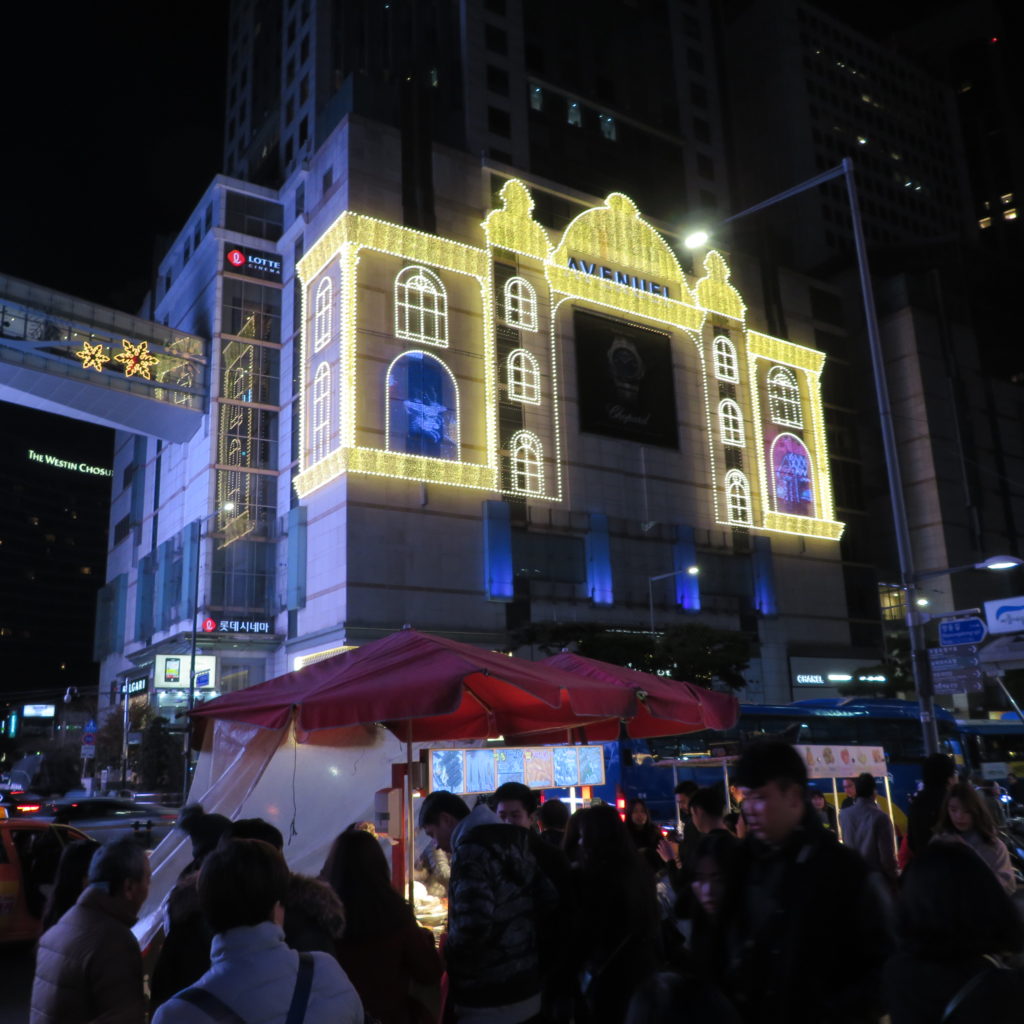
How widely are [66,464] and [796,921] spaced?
161400 millimetres

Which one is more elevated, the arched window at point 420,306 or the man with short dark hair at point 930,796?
the arched window at point 420,306

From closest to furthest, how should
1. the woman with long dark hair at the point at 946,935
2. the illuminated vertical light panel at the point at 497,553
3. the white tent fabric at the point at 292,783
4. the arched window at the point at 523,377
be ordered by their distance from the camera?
the woman with long dark hair at the point at 946,935
the white tent fabric at the point at 292,783
the illuminated vertical light panel at the point at 497,553
the arched window at the point at 523,377

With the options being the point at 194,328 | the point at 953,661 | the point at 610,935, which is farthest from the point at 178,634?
the point at 610,935

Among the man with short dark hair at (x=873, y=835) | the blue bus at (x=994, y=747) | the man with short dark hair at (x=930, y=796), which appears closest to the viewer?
the man with short dark hair at (x=930, y=796)

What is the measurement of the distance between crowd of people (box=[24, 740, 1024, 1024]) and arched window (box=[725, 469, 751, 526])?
43.4 meters

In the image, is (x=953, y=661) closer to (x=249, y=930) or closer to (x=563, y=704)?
(x=563, y=704)

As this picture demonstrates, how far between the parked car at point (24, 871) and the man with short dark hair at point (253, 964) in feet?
32.2

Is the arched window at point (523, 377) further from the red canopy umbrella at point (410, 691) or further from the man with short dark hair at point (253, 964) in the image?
the man with short dark hair at point (253, 964)

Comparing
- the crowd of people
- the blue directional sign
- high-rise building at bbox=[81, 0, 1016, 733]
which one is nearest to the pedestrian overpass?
high-rise building at bbox=[81, 0, 1016, 733]

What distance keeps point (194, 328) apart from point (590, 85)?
991 inches

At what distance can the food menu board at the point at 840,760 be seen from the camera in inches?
508

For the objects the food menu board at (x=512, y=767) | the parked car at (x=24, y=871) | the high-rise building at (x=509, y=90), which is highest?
the high-rise building at (x=509, y=90)

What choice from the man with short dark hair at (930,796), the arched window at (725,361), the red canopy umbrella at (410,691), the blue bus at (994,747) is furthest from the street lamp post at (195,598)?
the man with short dark hair at (930,796)

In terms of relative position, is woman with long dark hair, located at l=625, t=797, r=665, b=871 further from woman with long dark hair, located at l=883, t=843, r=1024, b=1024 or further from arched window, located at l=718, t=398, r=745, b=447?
arched window, located at l=718, t=398, r=745, b=447
